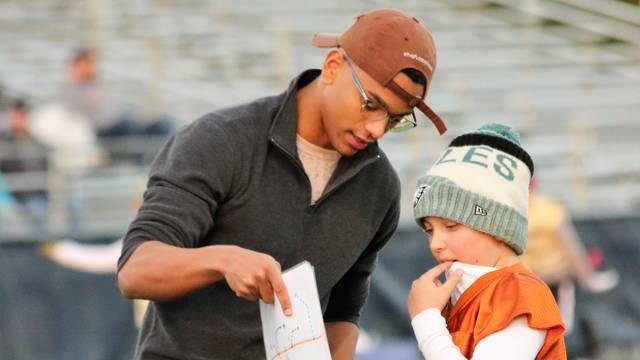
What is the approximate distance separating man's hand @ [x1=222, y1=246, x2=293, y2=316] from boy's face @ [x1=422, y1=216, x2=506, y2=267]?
542 millimetres

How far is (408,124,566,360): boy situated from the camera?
3219 millimetres

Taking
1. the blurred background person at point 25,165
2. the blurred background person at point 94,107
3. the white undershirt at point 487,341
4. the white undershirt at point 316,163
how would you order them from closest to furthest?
1. the white undershirt at point 487,341
2. the white undershirt at point 316,163
3. the blurred background person at point 25,165
4. the blurred background person at point 94,107

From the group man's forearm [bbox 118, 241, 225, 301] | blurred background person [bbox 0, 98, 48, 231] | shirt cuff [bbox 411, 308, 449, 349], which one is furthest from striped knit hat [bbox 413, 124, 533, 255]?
blurred background person [bbox 0, 98, 48, 231]

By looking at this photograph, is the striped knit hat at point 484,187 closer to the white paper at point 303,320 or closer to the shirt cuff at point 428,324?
the shirt cuff at point 428,324

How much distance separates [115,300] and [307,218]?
6.31 meters

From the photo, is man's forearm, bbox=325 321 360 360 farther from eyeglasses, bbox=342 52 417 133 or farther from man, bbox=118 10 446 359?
eyeglasses, bbox=342 52 417 133

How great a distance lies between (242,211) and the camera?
3.52m

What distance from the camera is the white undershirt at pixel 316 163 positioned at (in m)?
3.66

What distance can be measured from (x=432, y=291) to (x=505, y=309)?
215 mm

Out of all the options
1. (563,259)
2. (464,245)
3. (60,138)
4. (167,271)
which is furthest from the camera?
(60,138)

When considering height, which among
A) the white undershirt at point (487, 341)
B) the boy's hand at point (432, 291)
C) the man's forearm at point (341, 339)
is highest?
the boy's hand at point (432, 291)

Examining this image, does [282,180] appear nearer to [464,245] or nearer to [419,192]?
[419,192]

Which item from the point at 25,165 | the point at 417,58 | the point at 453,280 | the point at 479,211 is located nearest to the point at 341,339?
the point at 453,280

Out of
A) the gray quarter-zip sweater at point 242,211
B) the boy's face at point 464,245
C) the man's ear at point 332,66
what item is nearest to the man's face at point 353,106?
the man's ear at point 332,66
